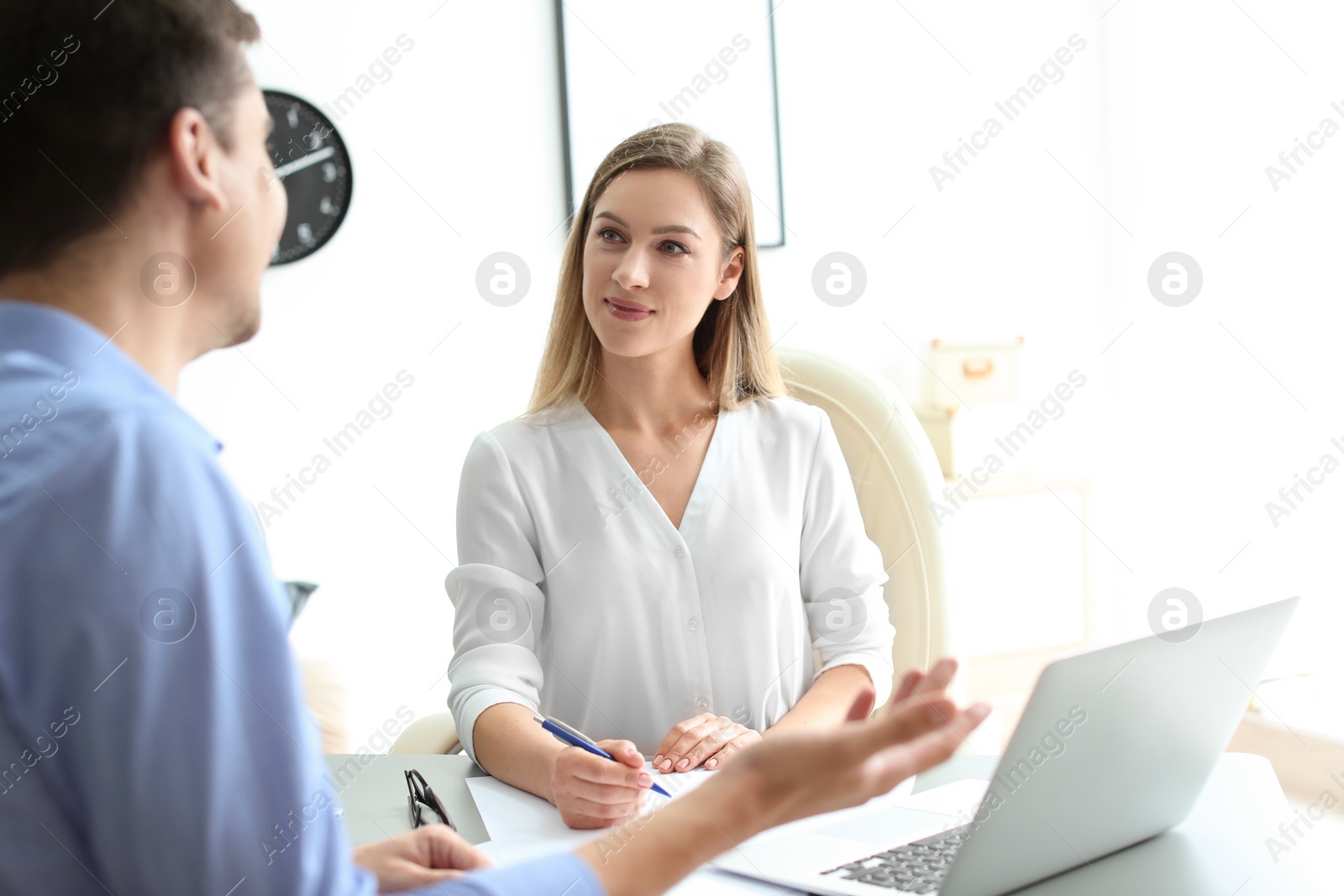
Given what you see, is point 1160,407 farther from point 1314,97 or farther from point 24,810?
point 24,810

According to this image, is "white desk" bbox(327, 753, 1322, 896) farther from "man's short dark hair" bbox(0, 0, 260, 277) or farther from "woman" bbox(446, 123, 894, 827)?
"man's short dark hair" bbox(0, 0, 260, 277)

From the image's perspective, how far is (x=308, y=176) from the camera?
314 centimetres

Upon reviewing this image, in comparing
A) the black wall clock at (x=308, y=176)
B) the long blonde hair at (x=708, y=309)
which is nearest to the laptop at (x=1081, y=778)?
the long blonde hair at (x=708, y=309)

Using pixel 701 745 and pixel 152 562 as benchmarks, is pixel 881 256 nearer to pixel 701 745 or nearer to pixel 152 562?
pixel 701 745

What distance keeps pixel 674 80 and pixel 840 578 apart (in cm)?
236

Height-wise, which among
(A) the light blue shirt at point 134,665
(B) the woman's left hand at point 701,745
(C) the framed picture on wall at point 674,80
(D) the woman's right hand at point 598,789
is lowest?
(A) the light blue shirt at point 134,665

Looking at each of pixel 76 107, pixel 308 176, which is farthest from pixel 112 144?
pixel 308 176

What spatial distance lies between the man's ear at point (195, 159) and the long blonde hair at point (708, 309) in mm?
1066

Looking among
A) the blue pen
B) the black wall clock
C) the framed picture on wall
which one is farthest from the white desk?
the framed picture on wall

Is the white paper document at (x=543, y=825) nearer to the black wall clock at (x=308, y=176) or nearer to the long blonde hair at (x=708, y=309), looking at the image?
the long blonde hair at (x=708, y=309)

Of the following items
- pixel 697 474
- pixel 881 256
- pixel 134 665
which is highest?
pixel 881 256

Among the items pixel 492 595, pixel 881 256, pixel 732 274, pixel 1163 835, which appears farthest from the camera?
pixel 881 256

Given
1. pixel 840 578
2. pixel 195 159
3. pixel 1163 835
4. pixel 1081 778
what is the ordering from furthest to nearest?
1. pixel 840 578
2. pixel 1163 835
3. pixel 1081 778
4. pixel 195 159

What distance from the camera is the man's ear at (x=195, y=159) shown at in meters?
0.57
